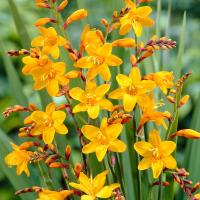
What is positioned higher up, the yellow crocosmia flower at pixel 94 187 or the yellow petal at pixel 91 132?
the yellow petal at pixel 91 132

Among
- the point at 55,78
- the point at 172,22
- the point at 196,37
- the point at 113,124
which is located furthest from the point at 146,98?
the point at 172,22

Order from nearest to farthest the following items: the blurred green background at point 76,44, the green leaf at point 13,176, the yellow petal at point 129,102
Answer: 1. the yellow petal at point 129,102
2. the green leaf at point 13,176
3. the blurred green background at point 76,44

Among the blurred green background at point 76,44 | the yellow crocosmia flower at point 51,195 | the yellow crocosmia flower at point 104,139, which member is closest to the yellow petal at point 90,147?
the yellow crocosmia flower at point 104,139

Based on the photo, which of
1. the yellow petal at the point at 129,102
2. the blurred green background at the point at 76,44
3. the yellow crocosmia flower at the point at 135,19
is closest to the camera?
the yellow petal at the point at 129,102

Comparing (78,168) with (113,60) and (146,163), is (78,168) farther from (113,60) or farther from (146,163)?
(113,60)

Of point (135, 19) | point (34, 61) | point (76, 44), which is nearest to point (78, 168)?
point (34, 61)

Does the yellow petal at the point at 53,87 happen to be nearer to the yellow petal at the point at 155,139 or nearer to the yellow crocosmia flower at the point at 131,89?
the yellow crocosmia flower at the point at 131,89
